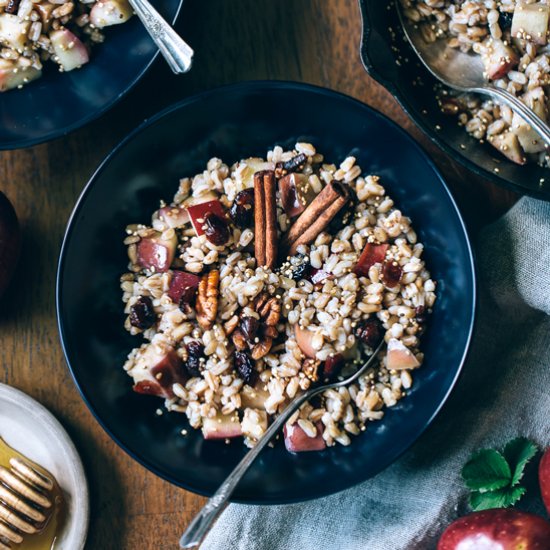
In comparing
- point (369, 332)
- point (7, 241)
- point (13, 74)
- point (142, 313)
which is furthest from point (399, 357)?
point (13, 74)

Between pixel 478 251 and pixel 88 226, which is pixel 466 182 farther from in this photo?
pixel 88 226

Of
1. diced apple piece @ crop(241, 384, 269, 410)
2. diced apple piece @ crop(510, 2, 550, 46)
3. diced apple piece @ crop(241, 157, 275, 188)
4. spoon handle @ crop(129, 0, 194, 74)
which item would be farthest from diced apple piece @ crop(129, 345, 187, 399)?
diced apple piece @ crop(510, 2, 550, 46)

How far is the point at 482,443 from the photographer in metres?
1.36

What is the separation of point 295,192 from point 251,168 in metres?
0.09

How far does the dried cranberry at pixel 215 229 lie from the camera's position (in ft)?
4.11

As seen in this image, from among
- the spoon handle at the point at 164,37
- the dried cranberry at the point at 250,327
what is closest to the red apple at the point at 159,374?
the dried cranberry at the point at 250,327

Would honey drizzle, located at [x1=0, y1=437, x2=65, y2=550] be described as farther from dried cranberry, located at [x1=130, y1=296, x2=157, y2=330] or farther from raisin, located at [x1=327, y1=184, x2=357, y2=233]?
raisin, located at [x1=327, y1=184, x2=357, y2=233]

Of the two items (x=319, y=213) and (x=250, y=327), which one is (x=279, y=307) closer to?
(x=250, y=327)

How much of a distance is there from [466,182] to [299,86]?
349 mm

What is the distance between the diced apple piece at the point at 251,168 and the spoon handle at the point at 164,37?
19cm

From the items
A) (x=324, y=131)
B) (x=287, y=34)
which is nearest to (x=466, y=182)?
(x=324, y=131)

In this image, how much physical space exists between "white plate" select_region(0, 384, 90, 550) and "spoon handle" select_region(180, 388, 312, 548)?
10.9 inches

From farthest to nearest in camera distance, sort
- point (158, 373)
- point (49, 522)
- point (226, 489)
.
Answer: point (49, 522) < point (158, 373) < point (226, 489)

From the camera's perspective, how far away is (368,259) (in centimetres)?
128
